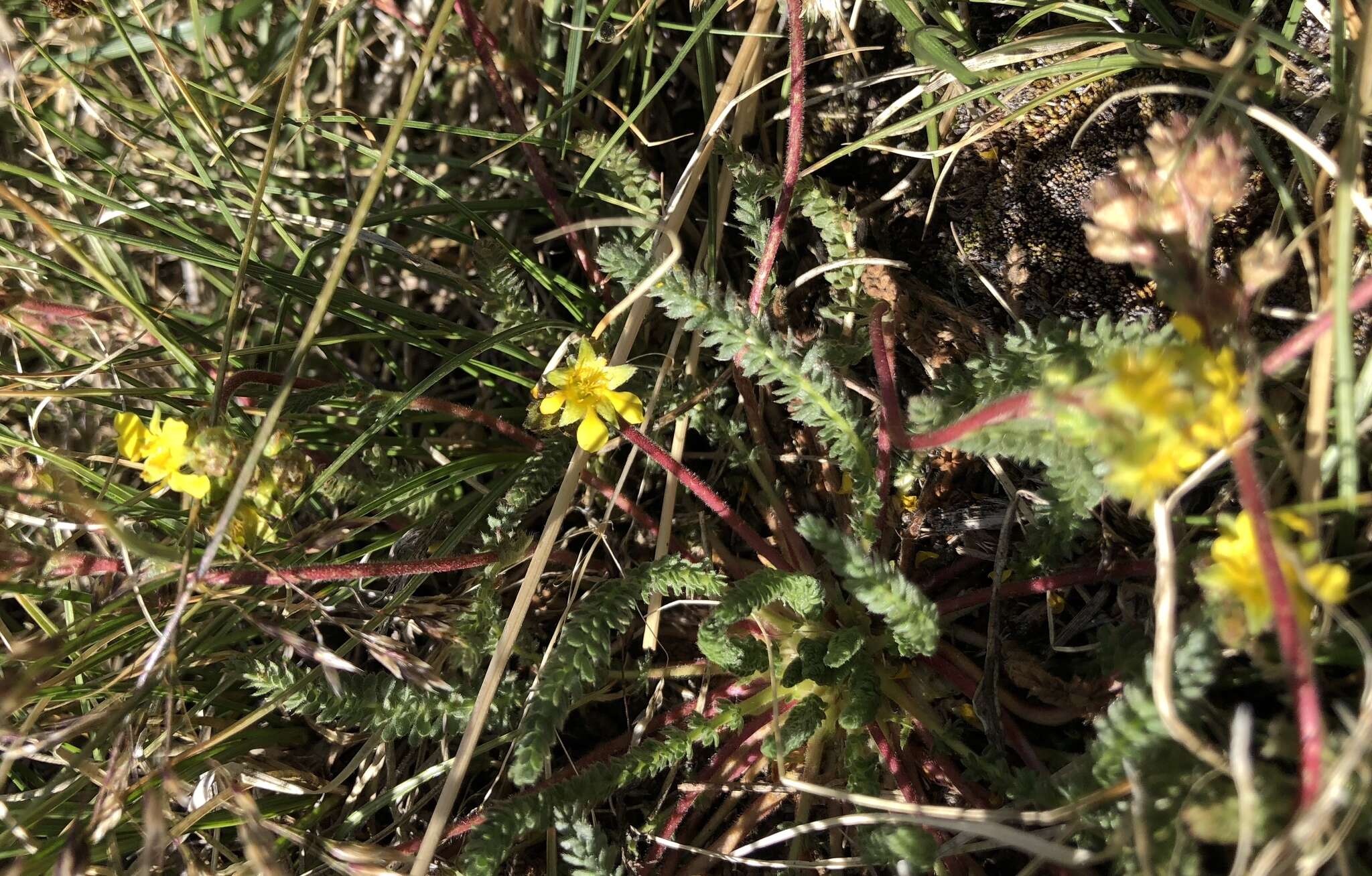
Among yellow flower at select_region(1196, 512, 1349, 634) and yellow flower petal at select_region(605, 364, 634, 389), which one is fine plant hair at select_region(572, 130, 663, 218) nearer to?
yellow flower petal at select_region(605, 364, 634, 389)

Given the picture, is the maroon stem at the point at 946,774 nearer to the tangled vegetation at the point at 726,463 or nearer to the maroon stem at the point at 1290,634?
the tangled vegetation at the point at 726,463

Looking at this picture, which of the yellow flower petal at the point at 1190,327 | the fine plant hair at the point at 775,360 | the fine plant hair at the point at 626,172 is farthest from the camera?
the fine plant hair at the point at 626,172

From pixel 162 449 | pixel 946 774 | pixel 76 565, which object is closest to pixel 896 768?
pixel 946 774

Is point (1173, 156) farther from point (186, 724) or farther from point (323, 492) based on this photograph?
point (186, 724)

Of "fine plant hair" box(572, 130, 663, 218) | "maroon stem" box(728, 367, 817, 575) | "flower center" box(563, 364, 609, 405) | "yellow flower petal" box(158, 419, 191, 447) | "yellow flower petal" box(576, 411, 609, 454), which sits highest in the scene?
"fine plant hair" box(572, 130, 663, 218)

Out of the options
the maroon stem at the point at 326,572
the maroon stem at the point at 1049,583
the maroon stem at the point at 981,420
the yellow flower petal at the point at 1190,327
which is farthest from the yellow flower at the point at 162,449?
the yellow flower petal at the point at 1190,327

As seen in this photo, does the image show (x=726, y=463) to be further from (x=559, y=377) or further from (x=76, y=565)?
(x=76, y=565)

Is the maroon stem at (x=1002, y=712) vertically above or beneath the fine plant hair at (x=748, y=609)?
beneath

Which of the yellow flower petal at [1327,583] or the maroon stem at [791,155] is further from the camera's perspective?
the maroon stem at [791,155]

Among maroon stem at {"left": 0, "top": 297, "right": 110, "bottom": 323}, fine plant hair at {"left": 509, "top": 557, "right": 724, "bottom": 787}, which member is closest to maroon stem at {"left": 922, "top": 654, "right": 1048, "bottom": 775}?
fine plant hair at {"left": 509, "top": 557, "right": 724, "bottom": 787}
